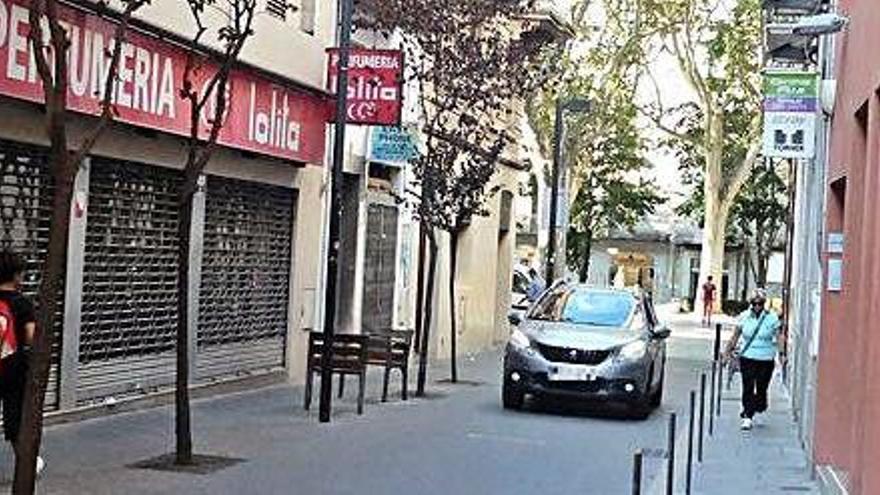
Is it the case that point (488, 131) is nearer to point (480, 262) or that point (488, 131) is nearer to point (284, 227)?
point (284, 227)

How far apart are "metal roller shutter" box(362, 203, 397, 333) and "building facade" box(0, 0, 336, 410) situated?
8.25 feet

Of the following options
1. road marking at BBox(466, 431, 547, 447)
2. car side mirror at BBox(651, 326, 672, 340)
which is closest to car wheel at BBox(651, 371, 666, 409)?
car side mirror at BBox(651, 326, 672, 340)

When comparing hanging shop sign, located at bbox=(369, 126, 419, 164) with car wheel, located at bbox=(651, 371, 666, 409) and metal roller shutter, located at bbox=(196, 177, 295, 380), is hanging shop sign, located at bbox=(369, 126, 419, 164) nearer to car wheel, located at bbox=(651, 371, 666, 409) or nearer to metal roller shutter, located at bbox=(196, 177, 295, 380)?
metal roller shutter, located at bbox=(196, 177, 295, 380)

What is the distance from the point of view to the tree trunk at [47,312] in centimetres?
789

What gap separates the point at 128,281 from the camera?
Answer: 15367 millimetres

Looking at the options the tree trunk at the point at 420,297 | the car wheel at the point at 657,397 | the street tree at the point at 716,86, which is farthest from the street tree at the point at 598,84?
the car wheel at the point at 657,397

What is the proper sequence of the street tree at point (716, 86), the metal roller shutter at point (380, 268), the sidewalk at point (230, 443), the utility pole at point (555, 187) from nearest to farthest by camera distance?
1. the sidewalk at point (230, 443)
2. the metal roller shutter at point (380, 268)
3. the utility pole at point (555, 187)
4. the street tree at point (716, 86)

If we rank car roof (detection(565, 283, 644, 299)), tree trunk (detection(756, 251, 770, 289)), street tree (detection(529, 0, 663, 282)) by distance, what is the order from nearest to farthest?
car roof (detection(565, 283, 644, 299))
street tree (detection(529, 0, 663, 282))
tree trunk (detection(756, 251, 770, 289))

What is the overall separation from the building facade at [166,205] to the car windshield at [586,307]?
3443 mm

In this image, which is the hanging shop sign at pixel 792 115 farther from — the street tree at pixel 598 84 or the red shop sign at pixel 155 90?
the street tree at pixel 598 84

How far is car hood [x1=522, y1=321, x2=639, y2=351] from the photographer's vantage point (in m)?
18.1

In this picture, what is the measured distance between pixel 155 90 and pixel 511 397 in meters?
6.29

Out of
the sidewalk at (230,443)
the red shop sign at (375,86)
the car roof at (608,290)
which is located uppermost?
the red shop sign at (375,86)

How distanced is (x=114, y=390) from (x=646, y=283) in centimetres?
6620
